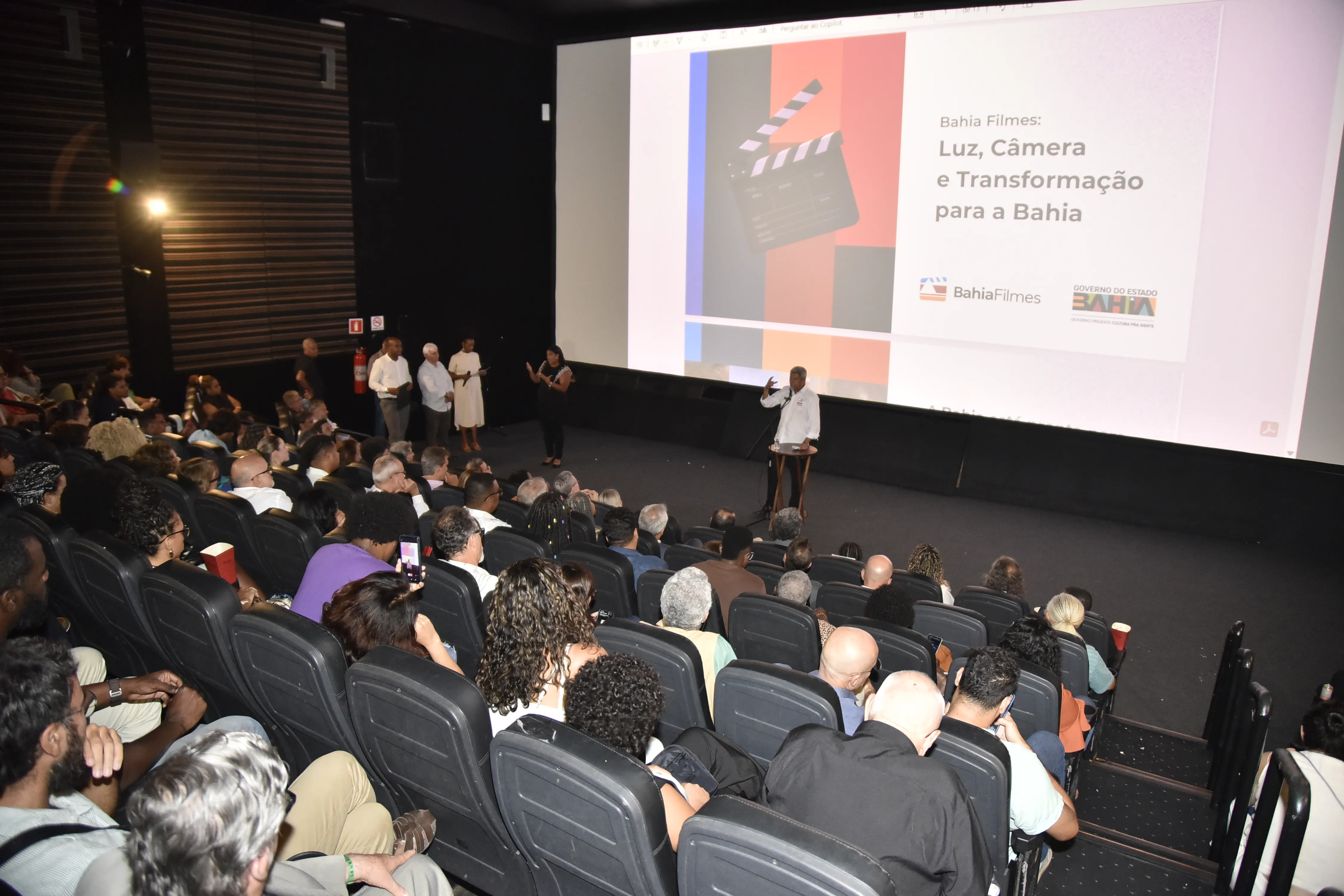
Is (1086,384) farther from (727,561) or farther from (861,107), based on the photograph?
(727,561)

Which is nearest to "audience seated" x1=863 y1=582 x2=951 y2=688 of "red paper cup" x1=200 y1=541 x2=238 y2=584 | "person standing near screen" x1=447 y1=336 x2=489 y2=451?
"red paper cup" x1=200 y1=541 x2=238 y2=584

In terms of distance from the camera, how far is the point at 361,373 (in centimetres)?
1013

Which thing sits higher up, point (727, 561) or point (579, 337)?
point (579, 337)

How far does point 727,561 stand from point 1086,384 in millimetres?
4957

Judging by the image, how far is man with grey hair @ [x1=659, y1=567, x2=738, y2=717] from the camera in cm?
323

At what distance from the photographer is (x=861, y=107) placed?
28.9ft

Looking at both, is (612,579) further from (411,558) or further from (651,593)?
(411,558)

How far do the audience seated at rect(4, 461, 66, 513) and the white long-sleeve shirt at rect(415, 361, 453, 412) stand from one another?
5699mm

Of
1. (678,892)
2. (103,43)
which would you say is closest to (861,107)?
(103,43)

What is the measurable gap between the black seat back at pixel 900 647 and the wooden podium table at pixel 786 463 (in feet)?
13.4

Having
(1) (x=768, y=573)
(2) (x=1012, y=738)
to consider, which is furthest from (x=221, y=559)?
(2) (x=1012, y=738)

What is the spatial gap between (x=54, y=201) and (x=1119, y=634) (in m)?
9.04

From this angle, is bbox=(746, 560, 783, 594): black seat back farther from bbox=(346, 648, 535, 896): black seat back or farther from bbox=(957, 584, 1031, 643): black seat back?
bbox=(346, 648, 535, 896): black seat back

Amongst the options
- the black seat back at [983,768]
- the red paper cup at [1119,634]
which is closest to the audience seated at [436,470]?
the red paper cup at [1119,634]
